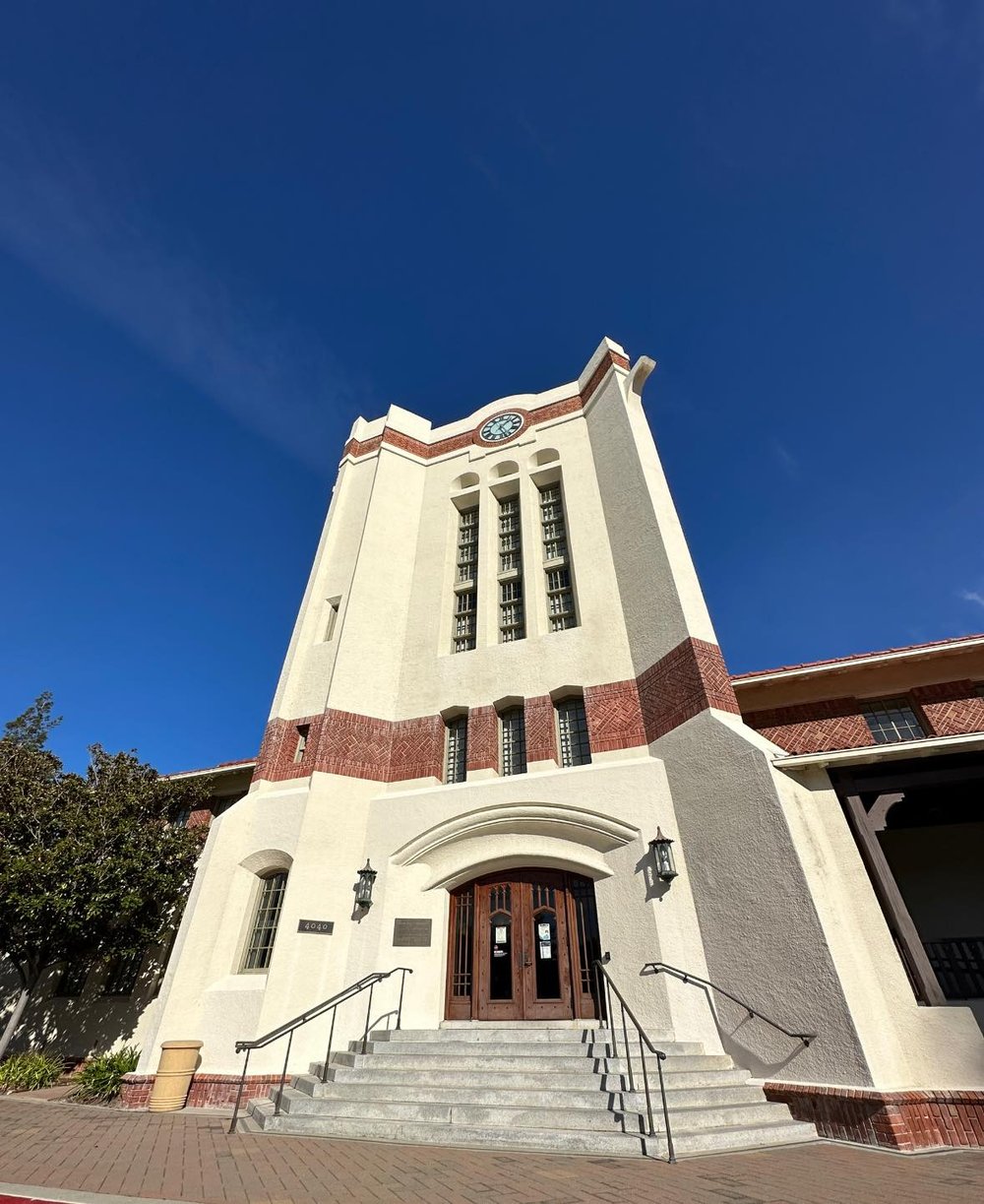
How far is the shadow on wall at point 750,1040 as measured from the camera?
289 inches

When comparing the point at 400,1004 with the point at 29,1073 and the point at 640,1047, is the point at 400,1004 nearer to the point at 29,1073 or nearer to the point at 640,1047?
the point at 640,1047

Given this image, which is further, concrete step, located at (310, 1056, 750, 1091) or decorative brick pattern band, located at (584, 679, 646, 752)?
decorative brick pattern band, located at (584, 679, 646, 752)

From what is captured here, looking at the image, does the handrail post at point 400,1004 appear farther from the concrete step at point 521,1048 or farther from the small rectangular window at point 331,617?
the small rectangular window at point 331,617

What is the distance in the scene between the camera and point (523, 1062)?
300 inches

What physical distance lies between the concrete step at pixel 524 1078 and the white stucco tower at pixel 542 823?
2.67 ft

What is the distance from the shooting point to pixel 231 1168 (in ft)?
17.7

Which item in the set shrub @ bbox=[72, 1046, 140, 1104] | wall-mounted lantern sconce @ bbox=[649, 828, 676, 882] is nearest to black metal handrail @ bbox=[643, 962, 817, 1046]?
wall-mounted lantern sconce @ bbox=[649, 828, 676, 882]

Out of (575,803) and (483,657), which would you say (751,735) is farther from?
(483,657)

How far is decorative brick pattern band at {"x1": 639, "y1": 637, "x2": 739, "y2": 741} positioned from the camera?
33.8ft

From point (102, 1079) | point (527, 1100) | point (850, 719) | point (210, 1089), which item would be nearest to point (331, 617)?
point (210, 1089)

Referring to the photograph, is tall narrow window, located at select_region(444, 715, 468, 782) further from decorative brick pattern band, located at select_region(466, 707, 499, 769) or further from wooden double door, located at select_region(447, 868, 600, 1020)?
wooden double door, located at select_region(447, 868, 600, 1020)

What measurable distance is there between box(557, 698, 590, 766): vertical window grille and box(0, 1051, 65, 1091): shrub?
1200cm

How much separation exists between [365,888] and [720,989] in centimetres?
639

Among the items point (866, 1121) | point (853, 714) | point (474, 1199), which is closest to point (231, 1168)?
point (474, 1199)
